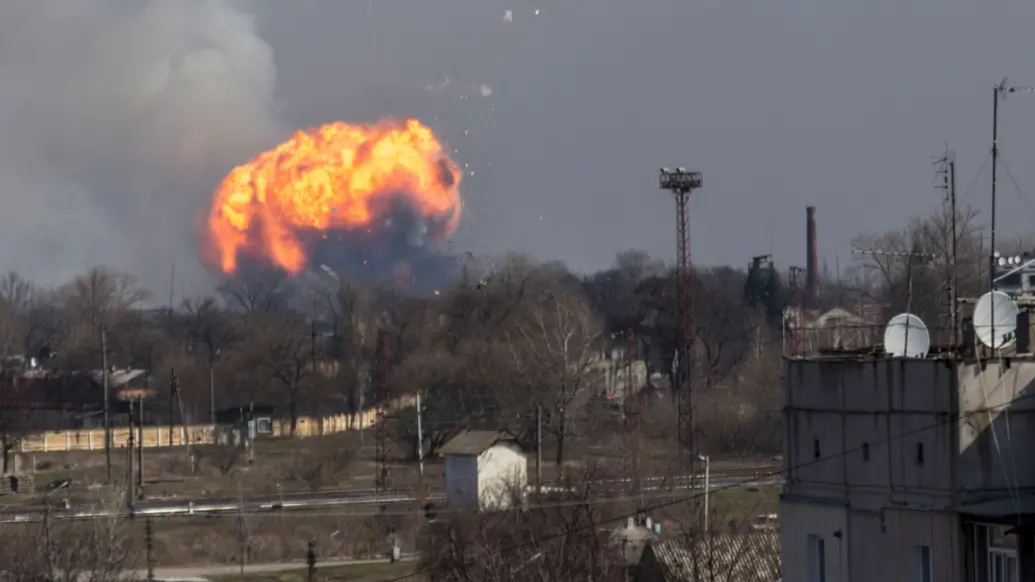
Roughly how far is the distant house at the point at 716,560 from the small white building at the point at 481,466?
12.4m

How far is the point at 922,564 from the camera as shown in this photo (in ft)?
62.7

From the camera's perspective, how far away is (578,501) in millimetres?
42906

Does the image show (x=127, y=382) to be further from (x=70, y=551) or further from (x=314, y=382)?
(x=70, y=551)

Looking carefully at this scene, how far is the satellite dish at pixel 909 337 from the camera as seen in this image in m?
20.5

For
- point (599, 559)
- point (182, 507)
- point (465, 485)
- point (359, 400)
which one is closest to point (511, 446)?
point (465, 485)

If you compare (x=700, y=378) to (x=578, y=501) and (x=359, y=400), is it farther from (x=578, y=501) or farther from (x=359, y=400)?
(x=578, y=501)

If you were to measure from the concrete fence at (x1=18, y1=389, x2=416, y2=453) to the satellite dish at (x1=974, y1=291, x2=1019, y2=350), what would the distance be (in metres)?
51.1

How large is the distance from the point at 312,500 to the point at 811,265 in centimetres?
5292

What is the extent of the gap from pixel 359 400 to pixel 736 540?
49.4 m

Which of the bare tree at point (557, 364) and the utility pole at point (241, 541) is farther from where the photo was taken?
the bare tree at point (557, 364)

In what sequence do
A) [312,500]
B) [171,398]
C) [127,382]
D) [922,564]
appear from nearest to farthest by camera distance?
[922,564] → [312,500] → [171,398] → [127,382]

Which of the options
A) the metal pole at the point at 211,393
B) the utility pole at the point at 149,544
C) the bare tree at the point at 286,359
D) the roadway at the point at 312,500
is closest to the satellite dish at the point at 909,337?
the utility pole at the point at 149,544

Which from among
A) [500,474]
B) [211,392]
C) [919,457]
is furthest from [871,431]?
[211,392]

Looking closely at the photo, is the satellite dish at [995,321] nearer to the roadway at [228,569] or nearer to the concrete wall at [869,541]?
the concrete wall at [869,541]
